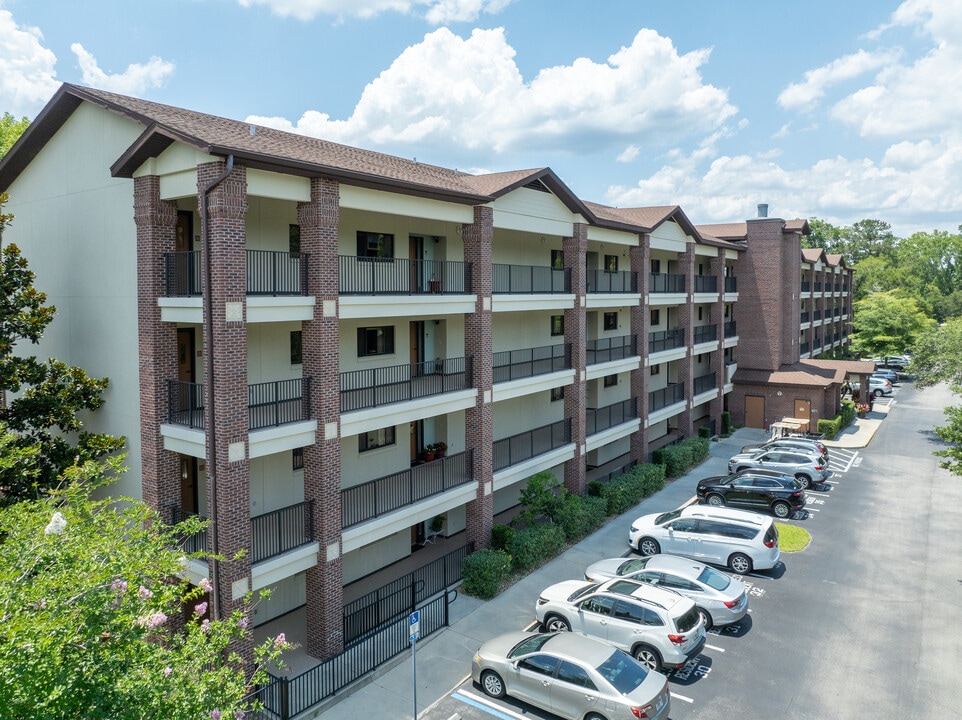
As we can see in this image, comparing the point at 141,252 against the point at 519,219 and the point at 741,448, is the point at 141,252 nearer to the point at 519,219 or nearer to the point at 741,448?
the point at 519,219

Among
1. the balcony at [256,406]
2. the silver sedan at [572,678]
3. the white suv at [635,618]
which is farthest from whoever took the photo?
the balcony at [256,406]

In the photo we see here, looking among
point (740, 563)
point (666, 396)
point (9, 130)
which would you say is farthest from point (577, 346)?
point (9, 130)

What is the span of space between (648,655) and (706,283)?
88.2ft

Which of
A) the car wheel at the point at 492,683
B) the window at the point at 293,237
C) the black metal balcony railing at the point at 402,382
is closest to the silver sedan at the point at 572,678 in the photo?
the car wheel at the point at 492,683

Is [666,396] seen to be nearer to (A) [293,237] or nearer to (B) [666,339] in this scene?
(B) [666,339]

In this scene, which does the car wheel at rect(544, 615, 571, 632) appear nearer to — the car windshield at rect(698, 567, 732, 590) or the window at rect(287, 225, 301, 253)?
the car windshield at rect(698, 567, 732, 590)

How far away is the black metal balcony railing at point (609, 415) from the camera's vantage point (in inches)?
1073

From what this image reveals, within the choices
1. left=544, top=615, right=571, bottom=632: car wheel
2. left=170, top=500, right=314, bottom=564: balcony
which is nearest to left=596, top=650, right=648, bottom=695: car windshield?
left=544, top=615, right=571, bottom=632: car wheel

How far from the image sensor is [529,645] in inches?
542

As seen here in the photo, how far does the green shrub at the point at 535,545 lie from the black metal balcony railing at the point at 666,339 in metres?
13.3

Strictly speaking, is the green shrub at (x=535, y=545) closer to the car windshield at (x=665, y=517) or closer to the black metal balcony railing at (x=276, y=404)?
the car windshield at (x=665, y=517)

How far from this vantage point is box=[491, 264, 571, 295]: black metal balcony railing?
22.8 m

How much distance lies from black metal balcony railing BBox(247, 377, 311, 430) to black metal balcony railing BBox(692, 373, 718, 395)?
25226mm

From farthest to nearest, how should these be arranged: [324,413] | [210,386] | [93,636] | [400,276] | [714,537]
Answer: [714,537] < [400,276] < [324,413] < [210,386] < [93,636]
